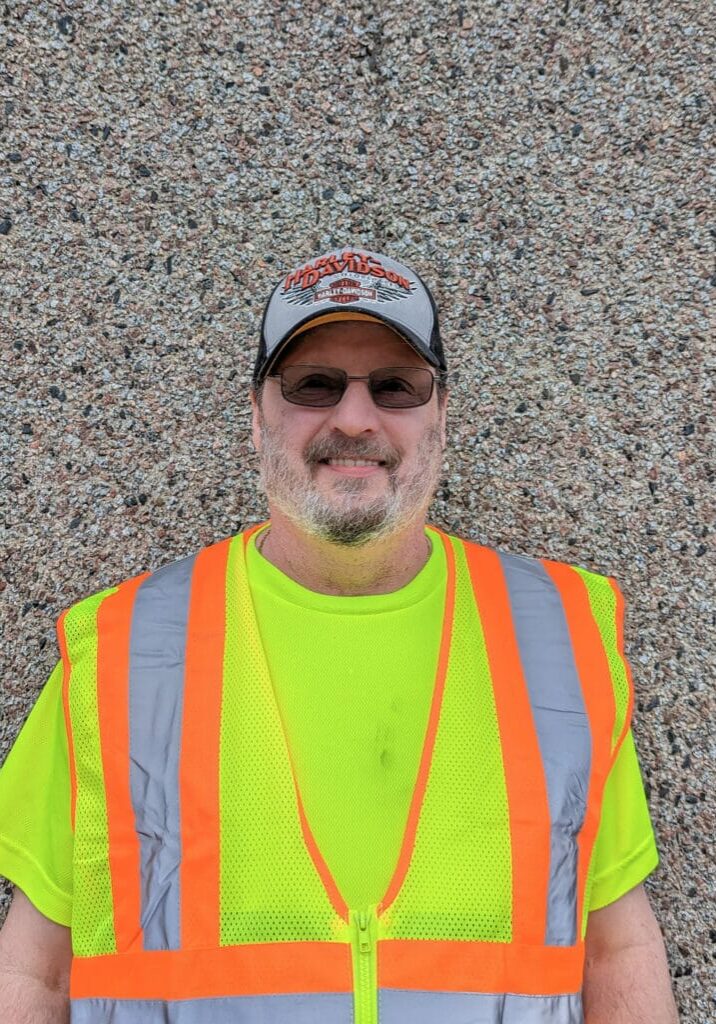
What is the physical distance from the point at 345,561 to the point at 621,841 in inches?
33.6

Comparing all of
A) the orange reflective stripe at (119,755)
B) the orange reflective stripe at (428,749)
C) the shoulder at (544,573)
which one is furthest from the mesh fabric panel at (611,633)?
the orange reflective stripe at (119,755)

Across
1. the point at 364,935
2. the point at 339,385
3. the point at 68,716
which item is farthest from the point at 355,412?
the point at 364,935

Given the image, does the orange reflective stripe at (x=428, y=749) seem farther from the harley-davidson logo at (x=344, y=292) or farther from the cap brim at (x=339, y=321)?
the harley-davidson logo at (x=344, y=292)

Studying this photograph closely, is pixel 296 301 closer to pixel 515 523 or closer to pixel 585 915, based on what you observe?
pixel 515 523

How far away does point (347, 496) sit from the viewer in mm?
1693

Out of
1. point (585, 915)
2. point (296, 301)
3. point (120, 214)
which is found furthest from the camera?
point (120, 214)

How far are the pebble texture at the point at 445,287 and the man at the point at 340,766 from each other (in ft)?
1.51

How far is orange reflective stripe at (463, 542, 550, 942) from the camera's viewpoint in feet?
5.01

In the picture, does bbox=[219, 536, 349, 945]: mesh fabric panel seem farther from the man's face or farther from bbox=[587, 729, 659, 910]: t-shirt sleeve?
bbox=[587, 729, 659, 910]: t-shirt sleeve

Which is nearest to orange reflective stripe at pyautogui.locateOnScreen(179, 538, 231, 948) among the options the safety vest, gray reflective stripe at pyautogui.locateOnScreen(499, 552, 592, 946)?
the safety vest

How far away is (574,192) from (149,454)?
1.47 metres

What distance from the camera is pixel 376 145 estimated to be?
2.29m

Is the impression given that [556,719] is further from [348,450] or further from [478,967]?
[348,450]

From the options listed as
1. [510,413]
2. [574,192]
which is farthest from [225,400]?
[574,192]
